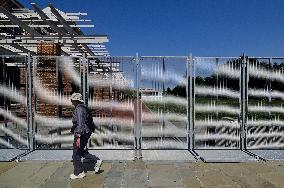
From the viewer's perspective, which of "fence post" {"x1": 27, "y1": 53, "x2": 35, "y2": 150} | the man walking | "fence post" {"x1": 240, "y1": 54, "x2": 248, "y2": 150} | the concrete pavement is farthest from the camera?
"fence post" {"x1": 240, "y1": 54, "x2": 248, "y2": 150}

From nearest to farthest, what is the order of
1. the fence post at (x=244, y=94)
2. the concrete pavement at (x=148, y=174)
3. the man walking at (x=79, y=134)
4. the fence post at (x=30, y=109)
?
the concrete pavement at (x=148, y=174) → the man walking at (x=79, y=134) → the fence post at (x=30, y=109) → the fence post at (x=244, y=94)

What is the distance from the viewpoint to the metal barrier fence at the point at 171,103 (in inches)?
372

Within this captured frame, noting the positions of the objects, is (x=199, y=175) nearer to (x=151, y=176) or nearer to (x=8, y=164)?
(x=151, y=176)

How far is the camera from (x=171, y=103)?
9633 millimetres

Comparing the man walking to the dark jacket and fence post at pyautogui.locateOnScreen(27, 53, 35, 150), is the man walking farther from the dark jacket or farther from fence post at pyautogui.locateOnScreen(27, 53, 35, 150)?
fence post at pyautogui.locateOnScreen(27, 53, 35, 150)

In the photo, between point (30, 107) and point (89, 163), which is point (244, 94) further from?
point (30, 107)

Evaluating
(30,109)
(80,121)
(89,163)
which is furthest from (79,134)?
(30,109)

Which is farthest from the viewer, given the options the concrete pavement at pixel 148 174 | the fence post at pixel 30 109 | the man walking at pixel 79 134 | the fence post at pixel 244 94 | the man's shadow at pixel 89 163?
the fence post at pixel 244 94

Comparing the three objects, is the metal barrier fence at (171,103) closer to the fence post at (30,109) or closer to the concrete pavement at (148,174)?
the fence post at (30,109)

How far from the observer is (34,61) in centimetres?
944

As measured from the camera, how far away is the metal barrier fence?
9452mm

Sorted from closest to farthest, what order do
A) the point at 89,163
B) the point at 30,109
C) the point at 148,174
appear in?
the point at 148,174
the point at 89,163
the point at 30,109

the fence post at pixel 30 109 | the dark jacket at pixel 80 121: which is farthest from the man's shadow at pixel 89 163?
the fence post at pixel 30 109

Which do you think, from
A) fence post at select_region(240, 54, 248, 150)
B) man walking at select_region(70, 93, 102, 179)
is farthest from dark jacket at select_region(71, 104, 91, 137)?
fence post at select_region(240, 54, 248, 150)
